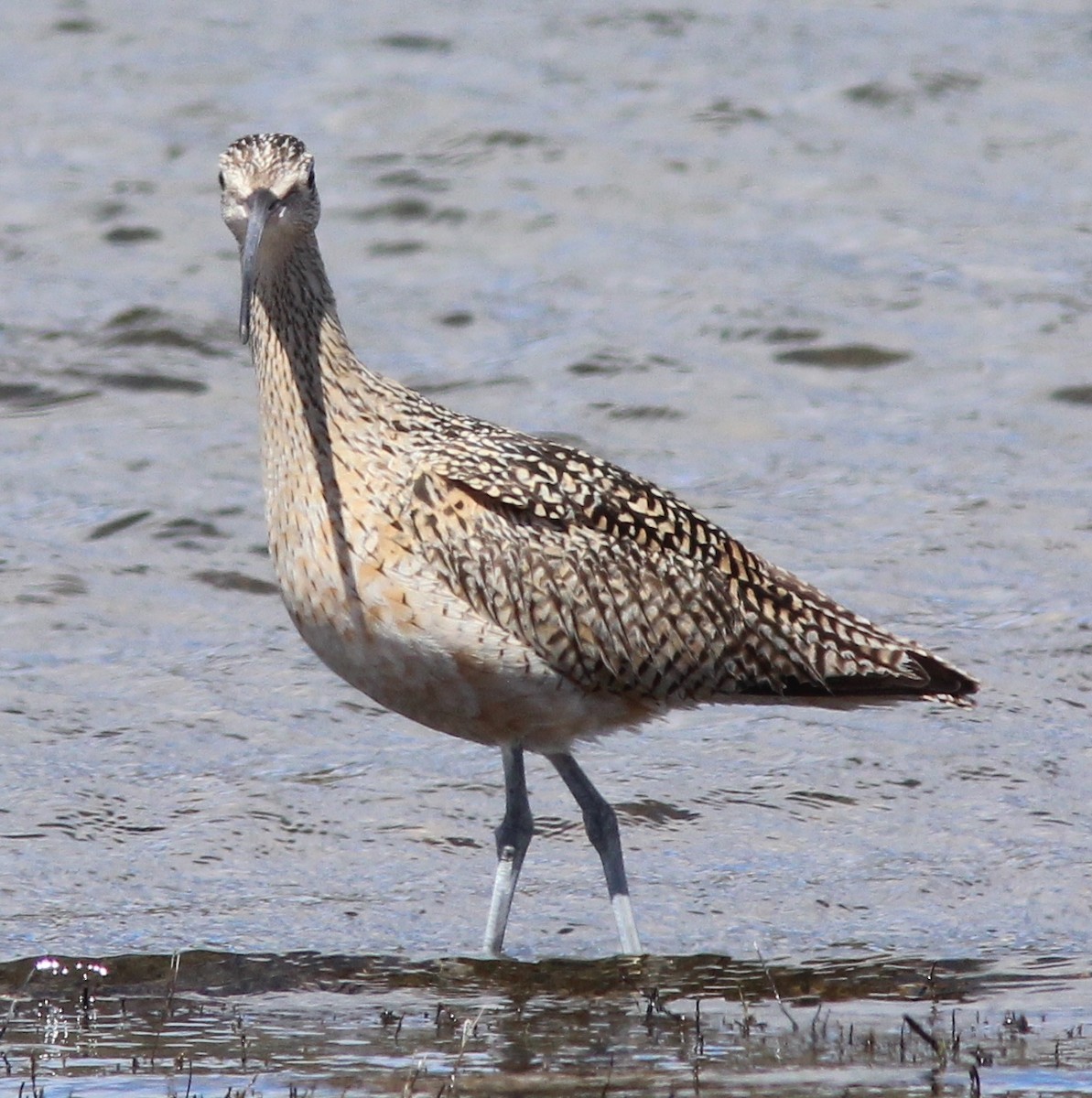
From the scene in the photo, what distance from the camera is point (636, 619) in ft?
26.5

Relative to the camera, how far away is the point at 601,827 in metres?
8.45

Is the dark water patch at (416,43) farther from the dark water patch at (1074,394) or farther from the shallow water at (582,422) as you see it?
the dark water patch at (1074,394)

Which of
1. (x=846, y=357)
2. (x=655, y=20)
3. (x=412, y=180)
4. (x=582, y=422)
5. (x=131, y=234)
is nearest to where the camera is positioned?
(x=582, y=422)

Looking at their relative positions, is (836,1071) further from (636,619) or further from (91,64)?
(91,64)

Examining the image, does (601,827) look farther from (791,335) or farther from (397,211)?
(397,211)

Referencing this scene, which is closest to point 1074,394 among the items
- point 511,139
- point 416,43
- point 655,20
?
point 511,139

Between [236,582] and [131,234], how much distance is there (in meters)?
5.99

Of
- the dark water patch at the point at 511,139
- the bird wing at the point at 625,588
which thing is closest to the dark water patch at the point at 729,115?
the dark water patch at the point at 511,139

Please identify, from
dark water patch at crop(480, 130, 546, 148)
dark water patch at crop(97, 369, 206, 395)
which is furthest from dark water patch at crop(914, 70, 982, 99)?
dark water patch at crop(97, 369, 206, 395)

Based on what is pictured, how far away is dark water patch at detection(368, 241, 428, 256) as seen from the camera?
18.1 m

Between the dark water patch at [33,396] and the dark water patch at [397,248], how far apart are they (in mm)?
3290

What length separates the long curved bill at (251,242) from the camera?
745 centimetres

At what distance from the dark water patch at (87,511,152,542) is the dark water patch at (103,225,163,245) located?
4.91 m

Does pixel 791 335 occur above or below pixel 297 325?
above
